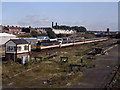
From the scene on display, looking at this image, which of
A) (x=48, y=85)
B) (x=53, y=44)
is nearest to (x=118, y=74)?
(x=48, y=85)

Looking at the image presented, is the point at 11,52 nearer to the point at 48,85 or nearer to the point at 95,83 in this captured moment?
the point at 48,85

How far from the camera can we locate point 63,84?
17219 mm

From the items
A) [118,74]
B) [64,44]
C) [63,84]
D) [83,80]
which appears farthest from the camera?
[64,44]

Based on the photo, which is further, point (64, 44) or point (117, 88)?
point (64, 44)

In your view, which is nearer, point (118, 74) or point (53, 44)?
point (118, 74)

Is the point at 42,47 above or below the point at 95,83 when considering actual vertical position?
above

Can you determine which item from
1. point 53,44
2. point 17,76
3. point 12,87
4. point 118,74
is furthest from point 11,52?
point 53,44

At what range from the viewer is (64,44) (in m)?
59.3

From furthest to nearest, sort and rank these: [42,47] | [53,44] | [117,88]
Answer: [53,44] < [42,47] < [117,88]

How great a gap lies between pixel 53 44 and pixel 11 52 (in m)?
24.7

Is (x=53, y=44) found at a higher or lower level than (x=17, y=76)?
higher

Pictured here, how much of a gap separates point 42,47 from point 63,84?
29.5m

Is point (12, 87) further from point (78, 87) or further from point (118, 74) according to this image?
point (118, 74)

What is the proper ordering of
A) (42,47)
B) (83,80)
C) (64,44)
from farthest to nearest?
(64,44) → (42,47) → (83,80)
